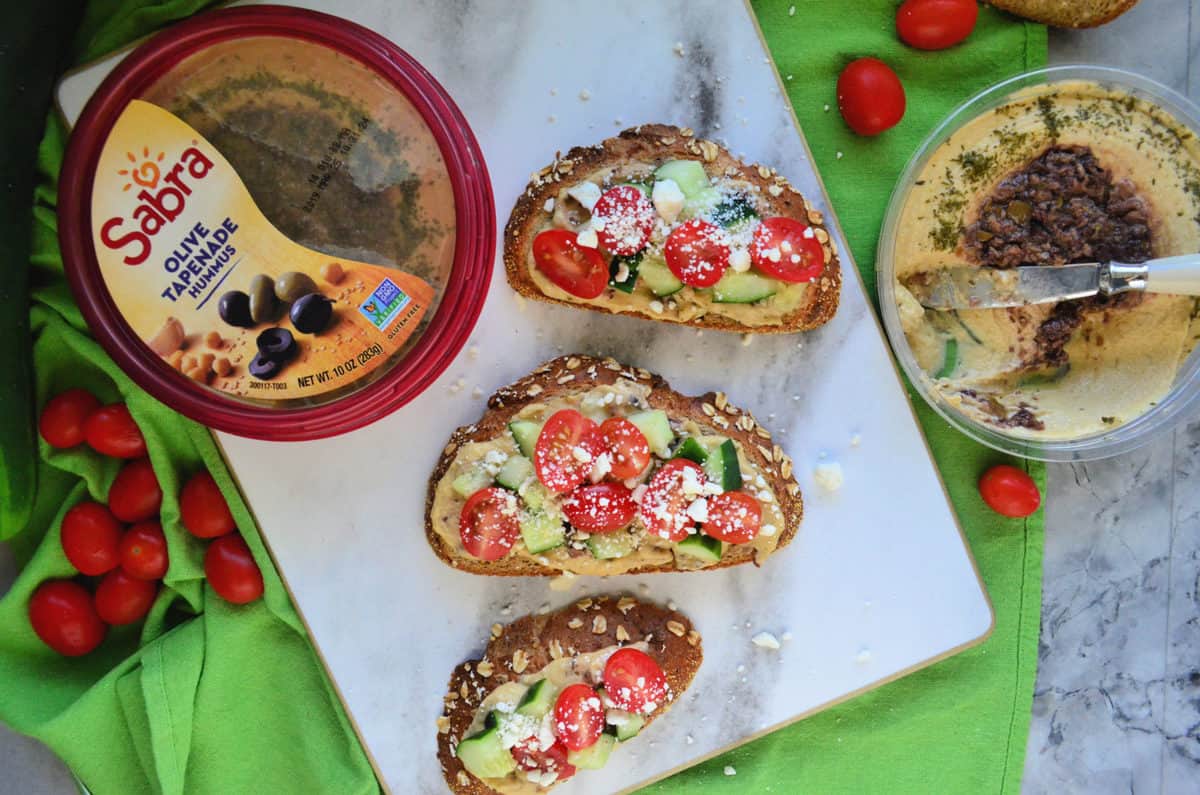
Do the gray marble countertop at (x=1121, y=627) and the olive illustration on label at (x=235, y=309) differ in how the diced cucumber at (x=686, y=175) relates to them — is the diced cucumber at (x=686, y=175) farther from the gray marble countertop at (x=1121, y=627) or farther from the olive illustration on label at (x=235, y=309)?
the gray marble countertop at (x=1121, y=627)

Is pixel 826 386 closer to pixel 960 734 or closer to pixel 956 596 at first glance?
pixel 956 596

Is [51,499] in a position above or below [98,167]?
below

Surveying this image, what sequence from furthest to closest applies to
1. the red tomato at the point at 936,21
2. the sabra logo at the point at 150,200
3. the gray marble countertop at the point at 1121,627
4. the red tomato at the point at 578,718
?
1. the gray marble countertop at the point at 1121,627
2. the red tomato at the point at 936,21
3. the red tomato at the point at 578,718
4. the sabra logo at the point at 150,200

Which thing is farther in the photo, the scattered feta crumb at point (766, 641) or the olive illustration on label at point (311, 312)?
the scattered feta crumb at point (766, 641)

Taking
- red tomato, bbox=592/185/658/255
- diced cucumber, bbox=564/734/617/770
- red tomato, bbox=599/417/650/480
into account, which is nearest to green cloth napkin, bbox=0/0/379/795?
diced cucumber, bbox=564/734/617/770

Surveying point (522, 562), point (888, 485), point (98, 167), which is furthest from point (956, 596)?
point (98, 167)

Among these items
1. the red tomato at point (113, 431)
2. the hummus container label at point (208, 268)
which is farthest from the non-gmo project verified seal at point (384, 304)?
the red tomato at point (113, 431)
